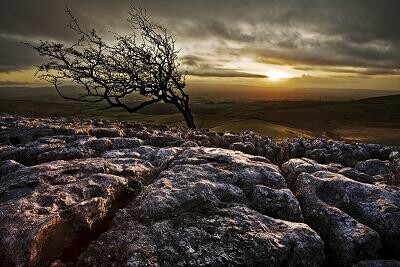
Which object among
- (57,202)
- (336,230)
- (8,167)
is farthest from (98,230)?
(336,230)

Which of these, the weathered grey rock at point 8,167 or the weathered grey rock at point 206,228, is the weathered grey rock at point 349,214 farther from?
the weathered grey rock at point 8,167

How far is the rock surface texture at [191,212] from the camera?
17.9 ft

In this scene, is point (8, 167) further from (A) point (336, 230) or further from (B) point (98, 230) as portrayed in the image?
(A) point (336, 230)

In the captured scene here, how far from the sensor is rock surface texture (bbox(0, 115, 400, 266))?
5461 millimetres

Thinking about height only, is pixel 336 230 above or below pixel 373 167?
below

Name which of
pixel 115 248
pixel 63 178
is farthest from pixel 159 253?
pixel 63 178

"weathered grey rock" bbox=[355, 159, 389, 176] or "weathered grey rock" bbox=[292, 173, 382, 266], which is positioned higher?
"weathered grey rock" bbox=[355, 159, 389, 176]

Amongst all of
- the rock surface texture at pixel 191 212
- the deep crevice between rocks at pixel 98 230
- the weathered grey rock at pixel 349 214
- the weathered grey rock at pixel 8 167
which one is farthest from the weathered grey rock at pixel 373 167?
the weathered grey rock at pixel 8 167

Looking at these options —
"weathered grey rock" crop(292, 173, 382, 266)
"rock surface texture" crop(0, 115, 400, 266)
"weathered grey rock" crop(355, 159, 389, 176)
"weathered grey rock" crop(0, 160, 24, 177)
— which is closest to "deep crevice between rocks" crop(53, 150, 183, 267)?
"rock surface texture" crop(0, 115, 400, 266)

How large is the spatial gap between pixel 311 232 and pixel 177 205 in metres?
2.54

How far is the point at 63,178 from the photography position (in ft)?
25.2

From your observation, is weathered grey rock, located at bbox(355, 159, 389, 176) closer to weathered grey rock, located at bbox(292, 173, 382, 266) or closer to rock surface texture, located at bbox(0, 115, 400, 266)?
rock surface texture, located at bbox(0, 115, 400, 266)

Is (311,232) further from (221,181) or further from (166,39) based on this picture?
(166,39)

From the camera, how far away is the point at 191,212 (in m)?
6.54
